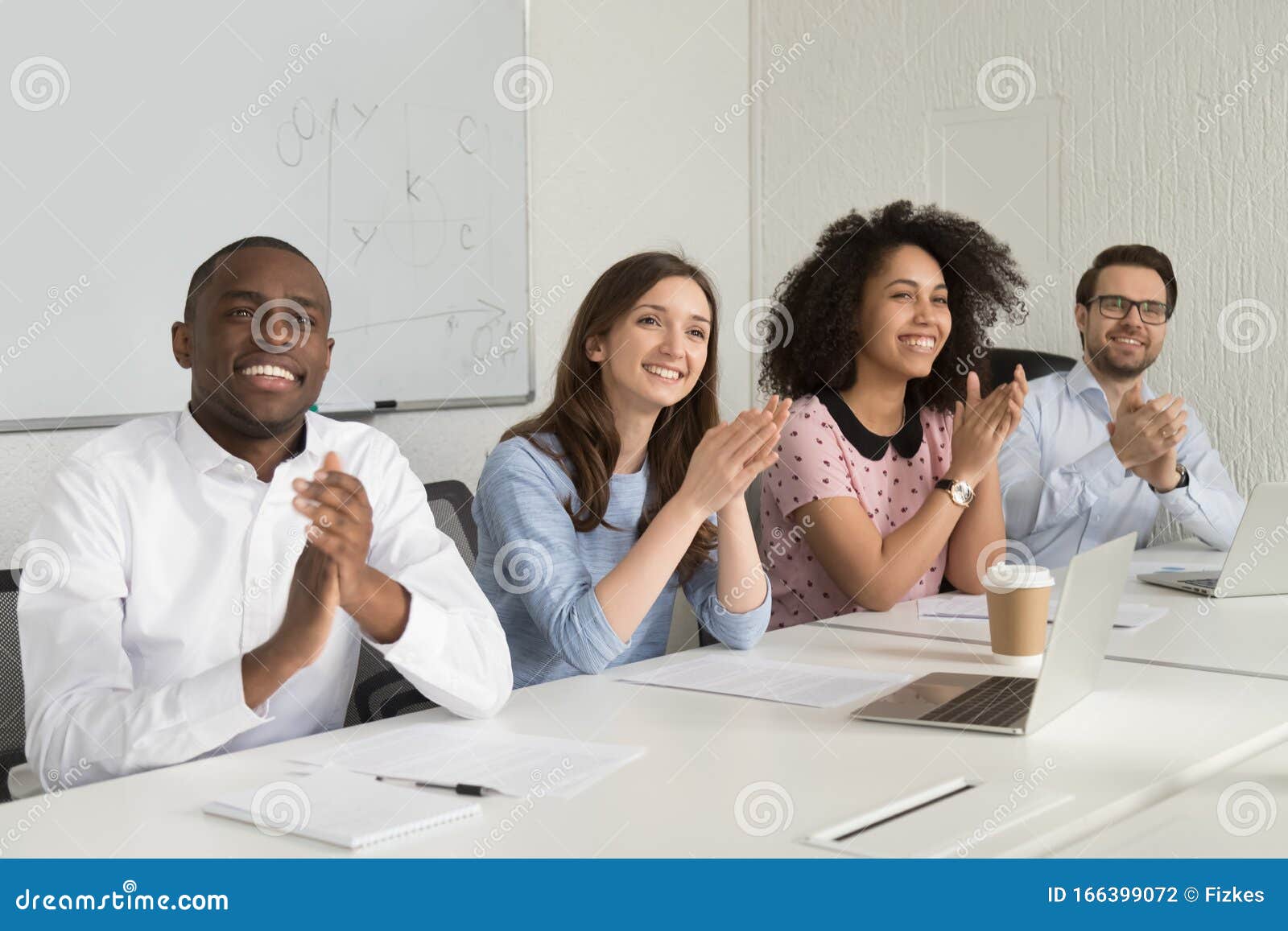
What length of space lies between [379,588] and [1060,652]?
72cm

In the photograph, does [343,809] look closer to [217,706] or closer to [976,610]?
[217,706]

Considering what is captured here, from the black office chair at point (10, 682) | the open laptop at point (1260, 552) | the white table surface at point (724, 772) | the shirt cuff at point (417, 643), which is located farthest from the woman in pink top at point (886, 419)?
the black office chair at point (10, 682)

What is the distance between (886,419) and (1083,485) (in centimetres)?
56

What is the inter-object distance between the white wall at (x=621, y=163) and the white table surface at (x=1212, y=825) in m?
2.19

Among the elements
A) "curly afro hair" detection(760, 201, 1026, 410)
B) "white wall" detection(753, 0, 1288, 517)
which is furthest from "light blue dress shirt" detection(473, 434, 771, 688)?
"white wall" detection(753, 0, 1288, 517)

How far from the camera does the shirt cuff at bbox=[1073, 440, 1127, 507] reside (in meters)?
2.67

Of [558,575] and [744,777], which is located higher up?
[558,575]

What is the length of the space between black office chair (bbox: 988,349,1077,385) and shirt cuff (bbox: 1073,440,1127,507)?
2.27ft

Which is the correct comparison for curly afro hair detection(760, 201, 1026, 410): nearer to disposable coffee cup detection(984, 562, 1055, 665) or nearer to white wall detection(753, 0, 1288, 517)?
disposable coffee cup detection(984, 562, 1055, 665)

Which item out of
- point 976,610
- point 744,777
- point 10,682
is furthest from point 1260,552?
point 10,682

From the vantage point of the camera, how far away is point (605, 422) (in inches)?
77.4

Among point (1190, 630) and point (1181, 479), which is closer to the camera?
point (1190, 630)

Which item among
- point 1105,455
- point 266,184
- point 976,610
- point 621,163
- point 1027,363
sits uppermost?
point 621,163
